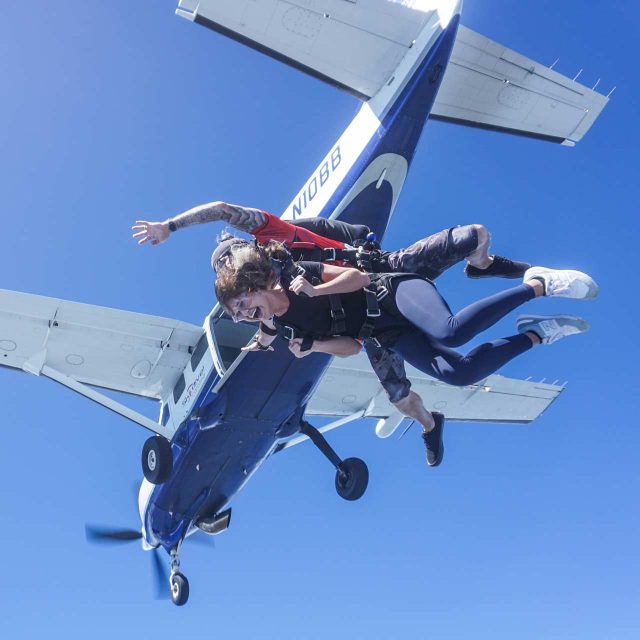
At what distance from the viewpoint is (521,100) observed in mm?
10938

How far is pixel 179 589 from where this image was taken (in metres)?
11.8

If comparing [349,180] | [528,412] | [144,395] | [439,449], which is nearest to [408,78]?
[349,180]

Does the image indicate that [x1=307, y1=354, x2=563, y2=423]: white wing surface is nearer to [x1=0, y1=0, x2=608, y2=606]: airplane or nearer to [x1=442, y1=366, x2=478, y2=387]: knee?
[x1=0, y1=0, x2=608, y2=606]: airplane

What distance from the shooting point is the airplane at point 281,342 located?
32.7 ft

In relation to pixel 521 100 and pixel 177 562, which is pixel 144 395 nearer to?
pixel 177 562

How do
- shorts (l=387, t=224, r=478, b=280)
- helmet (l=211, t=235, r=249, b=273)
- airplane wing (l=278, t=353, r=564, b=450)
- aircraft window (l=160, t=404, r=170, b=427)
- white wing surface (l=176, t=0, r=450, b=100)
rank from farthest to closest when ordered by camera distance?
airplane wing (l=278, t=353, r=564, b=450)
aircraft window (l=160, t=404, r=170, b=427)
white wing surface (l=176, t=0, r=450, b=100)
shorts (l=387, t=224, r=478, b=280)
helmet (l=211, t=235, r=249, b=273)

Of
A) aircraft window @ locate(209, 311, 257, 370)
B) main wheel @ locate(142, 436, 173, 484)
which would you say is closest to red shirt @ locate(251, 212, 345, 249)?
main wheel @ locate(142, 436, 173, 484)

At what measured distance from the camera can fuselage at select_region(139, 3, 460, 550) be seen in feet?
32.6

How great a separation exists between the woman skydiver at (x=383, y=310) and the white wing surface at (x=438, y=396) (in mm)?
7510

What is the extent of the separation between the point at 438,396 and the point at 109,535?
6.46m

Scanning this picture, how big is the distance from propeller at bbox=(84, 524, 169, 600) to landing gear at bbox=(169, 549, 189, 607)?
198 mm

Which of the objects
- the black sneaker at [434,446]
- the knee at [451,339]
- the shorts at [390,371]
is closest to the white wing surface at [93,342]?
the shorts at [390,371]

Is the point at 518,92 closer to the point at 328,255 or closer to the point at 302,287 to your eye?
the point at 328,255

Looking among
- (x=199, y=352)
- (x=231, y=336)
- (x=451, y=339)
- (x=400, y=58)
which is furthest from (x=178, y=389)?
(x=451, y=339)
